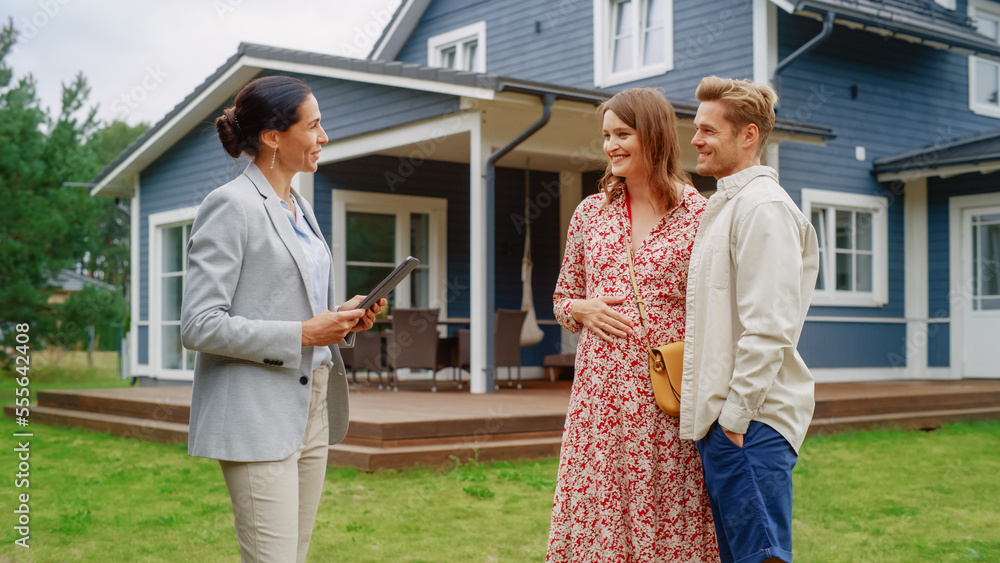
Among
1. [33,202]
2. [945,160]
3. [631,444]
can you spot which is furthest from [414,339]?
[33,202]

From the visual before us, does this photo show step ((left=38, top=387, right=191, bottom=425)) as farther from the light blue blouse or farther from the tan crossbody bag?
the tan crossbody bag

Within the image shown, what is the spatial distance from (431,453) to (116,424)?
12.9ft

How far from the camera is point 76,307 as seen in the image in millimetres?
15164

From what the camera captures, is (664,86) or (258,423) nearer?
(258,423)

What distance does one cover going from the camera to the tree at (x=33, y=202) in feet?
43.2

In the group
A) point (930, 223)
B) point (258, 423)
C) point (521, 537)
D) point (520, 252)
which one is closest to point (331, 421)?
point (258, 423)

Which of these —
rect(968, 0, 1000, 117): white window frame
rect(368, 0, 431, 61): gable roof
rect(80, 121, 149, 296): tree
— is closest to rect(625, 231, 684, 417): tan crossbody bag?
rect(968, 0, 1000, 117): white window frame

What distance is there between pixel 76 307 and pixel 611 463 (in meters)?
14.8

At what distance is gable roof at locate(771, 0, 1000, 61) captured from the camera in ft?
32.1

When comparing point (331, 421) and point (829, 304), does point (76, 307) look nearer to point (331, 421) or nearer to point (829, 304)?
point (829, 304)

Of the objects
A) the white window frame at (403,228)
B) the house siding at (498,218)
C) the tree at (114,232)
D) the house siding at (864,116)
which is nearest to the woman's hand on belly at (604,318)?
the white window frame at (403,228)

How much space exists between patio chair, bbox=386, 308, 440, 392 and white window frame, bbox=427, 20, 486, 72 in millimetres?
5790

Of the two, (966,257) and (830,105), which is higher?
(830,105)

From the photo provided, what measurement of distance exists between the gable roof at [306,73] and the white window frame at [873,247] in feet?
4.94
